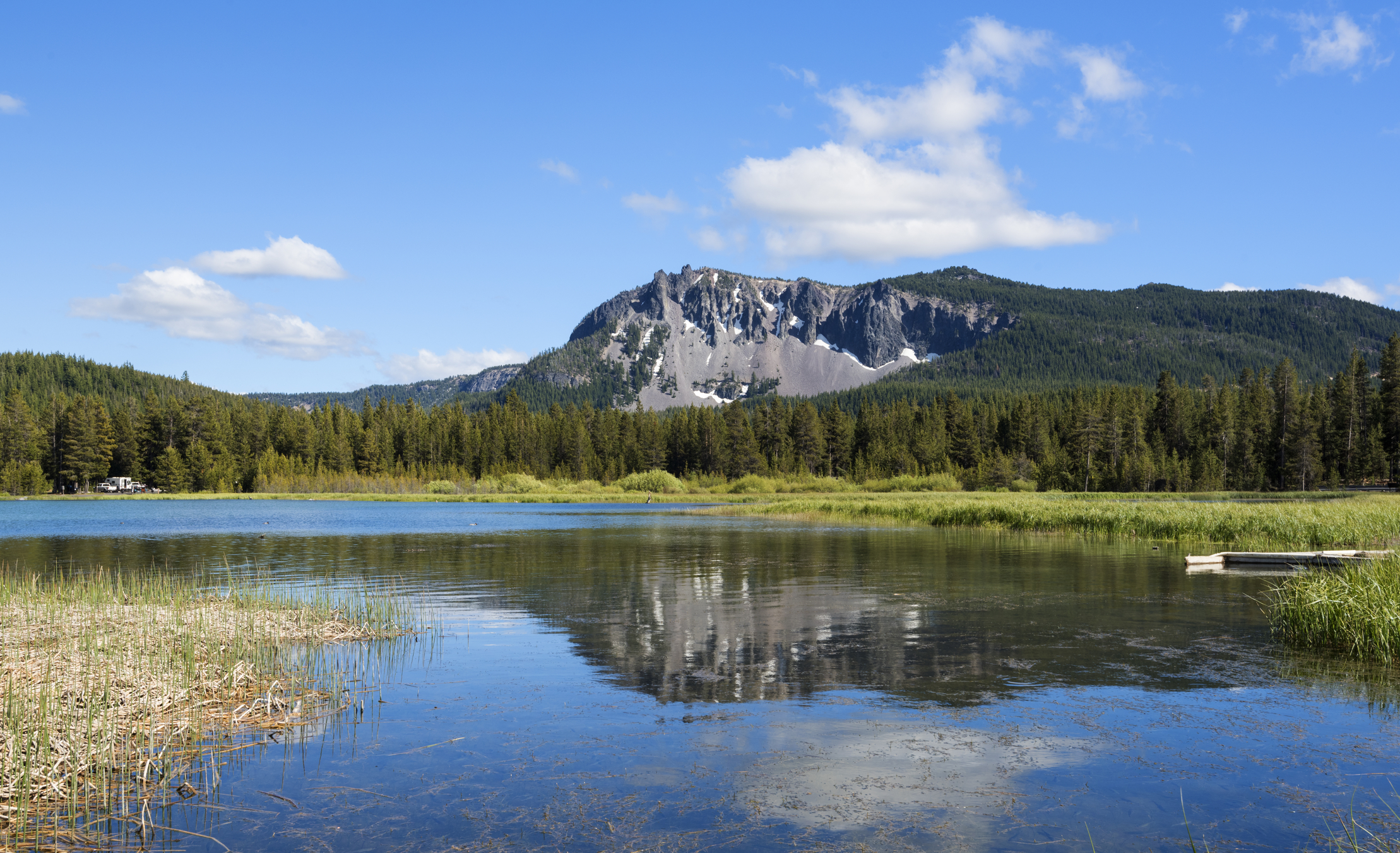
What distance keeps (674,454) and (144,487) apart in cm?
9641

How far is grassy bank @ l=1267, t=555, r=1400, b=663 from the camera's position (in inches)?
731

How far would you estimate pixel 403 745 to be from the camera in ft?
42.2

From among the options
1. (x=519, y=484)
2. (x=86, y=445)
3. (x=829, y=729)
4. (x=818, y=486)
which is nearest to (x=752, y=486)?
(x=818, y=486)

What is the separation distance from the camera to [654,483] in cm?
15312

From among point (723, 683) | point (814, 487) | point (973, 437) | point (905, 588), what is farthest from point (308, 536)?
point (973, 437)

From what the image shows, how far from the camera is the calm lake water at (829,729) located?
9.88 meters

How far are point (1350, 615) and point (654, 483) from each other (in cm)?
13553

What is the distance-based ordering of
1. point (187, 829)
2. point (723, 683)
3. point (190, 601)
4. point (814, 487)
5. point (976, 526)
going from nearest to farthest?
point (187, 829) < point (723, 683) < point (190, 601) < point (976, 526) < point (814, 487)

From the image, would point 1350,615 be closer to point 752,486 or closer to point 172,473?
point 752,486

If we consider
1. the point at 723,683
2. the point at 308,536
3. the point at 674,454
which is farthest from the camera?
the point at 674,454

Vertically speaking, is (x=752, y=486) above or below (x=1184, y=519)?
below

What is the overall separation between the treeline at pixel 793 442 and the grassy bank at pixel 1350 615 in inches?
4254

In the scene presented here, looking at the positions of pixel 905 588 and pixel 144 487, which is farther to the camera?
pixel 144 487

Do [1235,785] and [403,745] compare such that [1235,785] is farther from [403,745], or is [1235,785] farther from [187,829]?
[187,829]
